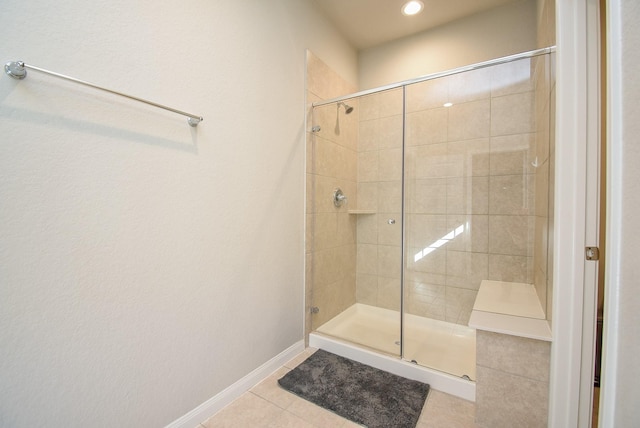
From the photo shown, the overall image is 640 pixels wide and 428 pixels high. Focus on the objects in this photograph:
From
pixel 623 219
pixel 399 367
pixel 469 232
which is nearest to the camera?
pixel 623 219

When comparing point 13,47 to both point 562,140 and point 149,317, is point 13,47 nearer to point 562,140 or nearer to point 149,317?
point 149,317

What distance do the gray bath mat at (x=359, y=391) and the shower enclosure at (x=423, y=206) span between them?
197 millimetres

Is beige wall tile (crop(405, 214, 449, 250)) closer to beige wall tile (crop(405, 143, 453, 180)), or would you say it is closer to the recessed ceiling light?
beige wall tile (crop(405, 143, 453, 180))

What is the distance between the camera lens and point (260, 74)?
65.0 inches

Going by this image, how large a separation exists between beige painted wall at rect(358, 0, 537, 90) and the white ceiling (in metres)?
0.07

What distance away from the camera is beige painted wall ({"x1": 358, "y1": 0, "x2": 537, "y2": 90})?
2.13 meters

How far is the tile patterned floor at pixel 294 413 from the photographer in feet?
4.33

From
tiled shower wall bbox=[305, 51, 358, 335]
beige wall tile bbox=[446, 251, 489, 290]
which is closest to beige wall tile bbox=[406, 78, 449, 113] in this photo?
tiled shower wall bbox=[305, 51, 358, 335]

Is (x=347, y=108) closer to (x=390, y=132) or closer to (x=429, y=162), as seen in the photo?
(x=390, y=132)

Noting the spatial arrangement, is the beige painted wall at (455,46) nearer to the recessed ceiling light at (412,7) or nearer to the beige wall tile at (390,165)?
the recessed ceiling light at (412,7)

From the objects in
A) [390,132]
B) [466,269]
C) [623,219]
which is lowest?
[466,269]

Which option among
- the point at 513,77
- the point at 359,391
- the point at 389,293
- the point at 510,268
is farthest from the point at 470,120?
the point at 359,391

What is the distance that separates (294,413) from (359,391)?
40 cm

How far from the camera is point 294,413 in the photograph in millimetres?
1392
